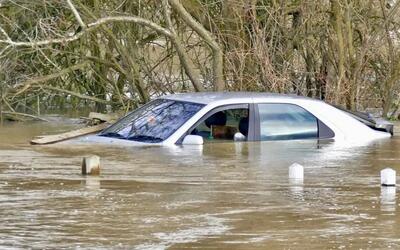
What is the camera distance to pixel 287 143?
11797 mm

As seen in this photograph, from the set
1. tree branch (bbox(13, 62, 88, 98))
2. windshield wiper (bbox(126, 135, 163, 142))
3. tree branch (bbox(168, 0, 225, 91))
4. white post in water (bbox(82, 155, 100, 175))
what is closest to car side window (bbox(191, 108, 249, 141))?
windshield wiper (bbox(126, 135, 163, 142))

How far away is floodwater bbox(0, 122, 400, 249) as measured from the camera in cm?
716

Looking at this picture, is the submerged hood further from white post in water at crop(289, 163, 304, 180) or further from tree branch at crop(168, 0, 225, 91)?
tree branch at crop(168, 0, 225, 91)

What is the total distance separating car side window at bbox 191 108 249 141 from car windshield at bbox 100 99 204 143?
0.83 feet

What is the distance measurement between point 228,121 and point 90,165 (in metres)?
2.48

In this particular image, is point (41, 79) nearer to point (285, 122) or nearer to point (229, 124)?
point (229, 124)

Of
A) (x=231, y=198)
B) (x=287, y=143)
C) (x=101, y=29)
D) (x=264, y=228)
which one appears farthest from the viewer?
(x=101, y=29)

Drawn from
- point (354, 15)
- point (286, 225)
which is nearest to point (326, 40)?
point (354, 15)

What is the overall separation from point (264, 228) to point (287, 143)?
14.3 feet

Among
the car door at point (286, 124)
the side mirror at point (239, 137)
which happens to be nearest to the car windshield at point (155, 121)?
the side mirror at point (239, 137)

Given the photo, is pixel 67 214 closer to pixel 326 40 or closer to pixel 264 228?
pixel 264 228

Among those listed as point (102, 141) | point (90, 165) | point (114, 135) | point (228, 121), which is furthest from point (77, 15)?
point (90, 165)

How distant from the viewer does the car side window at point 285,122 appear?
38.7 ft

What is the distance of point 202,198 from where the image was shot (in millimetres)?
8688
